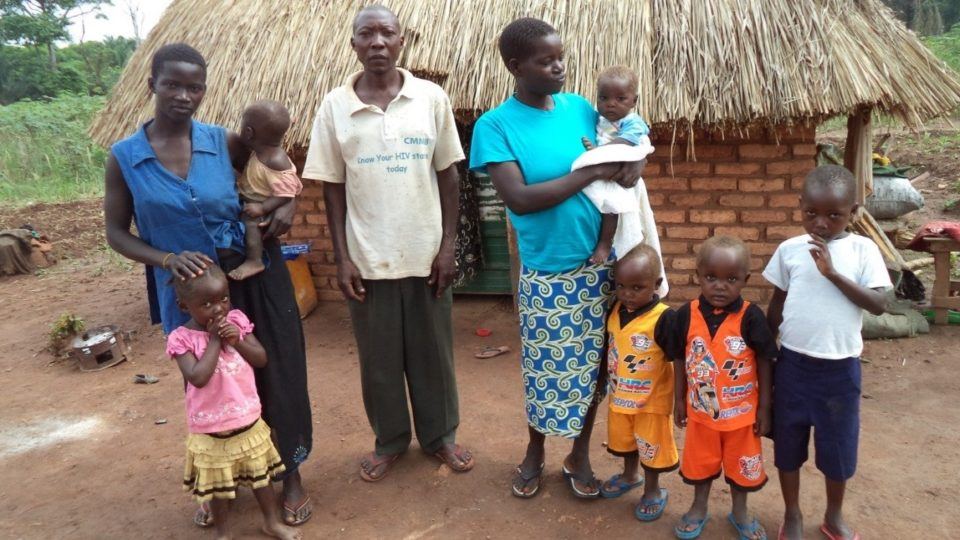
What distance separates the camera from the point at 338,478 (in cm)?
310

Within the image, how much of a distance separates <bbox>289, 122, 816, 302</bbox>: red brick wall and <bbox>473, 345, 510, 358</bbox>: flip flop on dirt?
1.22 meters

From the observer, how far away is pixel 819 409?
7.08 feet

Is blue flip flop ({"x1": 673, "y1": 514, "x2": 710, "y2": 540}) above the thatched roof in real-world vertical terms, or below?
below

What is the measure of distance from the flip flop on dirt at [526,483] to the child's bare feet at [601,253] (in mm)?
1001

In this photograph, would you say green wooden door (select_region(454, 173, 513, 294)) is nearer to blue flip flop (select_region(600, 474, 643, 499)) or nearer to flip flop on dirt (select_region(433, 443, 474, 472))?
flip flop on dirt (select_region(433, 443, 474, 472))

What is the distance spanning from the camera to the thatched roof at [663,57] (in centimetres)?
386

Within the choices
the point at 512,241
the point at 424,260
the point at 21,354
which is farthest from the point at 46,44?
the point at 424,260

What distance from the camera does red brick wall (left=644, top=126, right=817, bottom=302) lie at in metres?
4.16

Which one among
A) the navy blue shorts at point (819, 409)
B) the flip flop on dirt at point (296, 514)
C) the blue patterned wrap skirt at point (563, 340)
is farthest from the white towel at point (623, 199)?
the flip flop on dirt at point (296, 514)

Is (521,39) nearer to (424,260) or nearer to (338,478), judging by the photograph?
(424,260)

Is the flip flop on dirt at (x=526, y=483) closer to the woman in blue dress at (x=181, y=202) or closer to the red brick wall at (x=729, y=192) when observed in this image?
the woman in blue dress at (x=181, y=202)

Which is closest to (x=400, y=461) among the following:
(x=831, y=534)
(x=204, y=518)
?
(x=204, y=518)

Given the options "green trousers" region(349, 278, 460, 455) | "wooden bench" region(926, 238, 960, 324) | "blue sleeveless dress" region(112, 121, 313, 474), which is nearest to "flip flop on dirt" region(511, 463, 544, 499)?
"green trousers" region(349, 278, 460, 455)

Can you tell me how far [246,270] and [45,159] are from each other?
1406 centimetres
